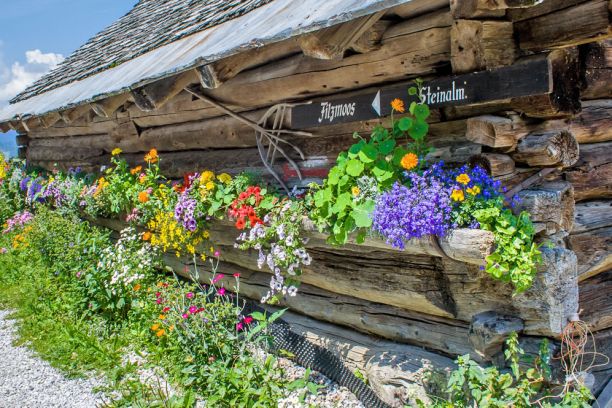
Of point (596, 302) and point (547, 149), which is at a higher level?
point (547, 149)

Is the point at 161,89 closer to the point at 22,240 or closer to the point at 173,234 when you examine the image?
the point at 173,234

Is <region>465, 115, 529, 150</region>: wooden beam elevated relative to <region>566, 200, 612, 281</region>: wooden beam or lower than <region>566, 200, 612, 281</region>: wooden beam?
elevated

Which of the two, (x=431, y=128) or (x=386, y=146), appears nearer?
(x=386, y=146)

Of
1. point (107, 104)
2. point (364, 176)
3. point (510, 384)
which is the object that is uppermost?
point (107, 104)

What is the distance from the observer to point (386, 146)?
3072mm

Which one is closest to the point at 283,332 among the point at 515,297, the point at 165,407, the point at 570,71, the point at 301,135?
the point at 165,407

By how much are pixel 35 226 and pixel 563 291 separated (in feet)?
20.9

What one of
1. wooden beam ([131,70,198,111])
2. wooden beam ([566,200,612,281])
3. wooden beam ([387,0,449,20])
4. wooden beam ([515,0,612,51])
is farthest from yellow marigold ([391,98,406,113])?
wooden beam ([131,70,198,111])

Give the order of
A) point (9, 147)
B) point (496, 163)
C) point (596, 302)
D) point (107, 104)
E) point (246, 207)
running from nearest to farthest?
1. point (496, 163)
2. point (596, 302)
3. point (246, 207)
4. point (107, 104)
5. point (9, 147)

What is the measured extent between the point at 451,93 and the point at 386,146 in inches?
17.8

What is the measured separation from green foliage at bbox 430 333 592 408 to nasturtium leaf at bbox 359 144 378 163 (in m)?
1.17

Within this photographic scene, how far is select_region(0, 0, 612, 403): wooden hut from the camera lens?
2680 mm

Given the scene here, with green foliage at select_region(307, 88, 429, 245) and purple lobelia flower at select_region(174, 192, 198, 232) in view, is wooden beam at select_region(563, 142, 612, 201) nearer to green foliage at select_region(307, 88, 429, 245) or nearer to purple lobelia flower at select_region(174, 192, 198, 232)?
green foliage at select_region(307, 88, 429, 245)

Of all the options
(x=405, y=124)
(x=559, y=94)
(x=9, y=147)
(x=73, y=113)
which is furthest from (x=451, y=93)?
(x=9, y=147)
